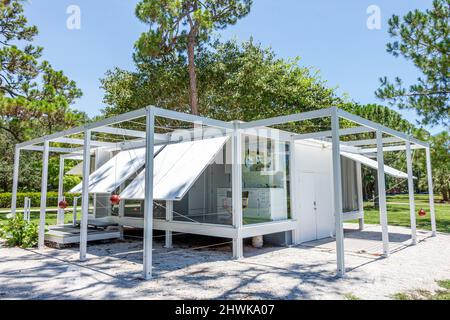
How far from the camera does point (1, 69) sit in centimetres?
1666

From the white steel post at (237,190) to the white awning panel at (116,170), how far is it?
3.75m

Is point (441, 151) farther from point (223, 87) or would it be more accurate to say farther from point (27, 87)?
point (27, 87)

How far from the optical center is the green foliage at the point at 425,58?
40.4ft

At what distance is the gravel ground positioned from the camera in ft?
18.7

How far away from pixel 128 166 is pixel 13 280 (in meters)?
5.68

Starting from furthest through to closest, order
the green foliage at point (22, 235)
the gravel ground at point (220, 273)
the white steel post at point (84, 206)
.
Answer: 1. the green foliage at point (22, 235)
2. the white steel post at point (84, 206)
3. the gravel ground at point (220, 273)

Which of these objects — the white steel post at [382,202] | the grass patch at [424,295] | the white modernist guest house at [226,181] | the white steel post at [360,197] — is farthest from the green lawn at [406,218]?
the grass patch at [424,295]

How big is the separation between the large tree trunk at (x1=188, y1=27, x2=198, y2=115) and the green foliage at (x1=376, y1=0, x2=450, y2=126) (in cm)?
879

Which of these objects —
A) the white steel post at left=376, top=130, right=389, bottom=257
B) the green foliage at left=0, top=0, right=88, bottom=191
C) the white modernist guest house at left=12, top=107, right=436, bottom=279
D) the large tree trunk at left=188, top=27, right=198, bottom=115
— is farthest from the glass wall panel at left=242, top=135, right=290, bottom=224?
the green foliage at left=0, top=0, right=88, bottom=191

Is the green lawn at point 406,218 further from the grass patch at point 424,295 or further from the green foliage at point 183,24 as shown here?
the green foliage at point 183,24

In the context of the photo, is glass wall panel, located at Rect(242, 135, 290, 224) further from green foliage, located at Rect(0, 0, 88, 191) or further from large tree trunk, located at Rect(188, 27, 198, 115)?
green foliage, located at Rect(0, 0, 88, 191)
